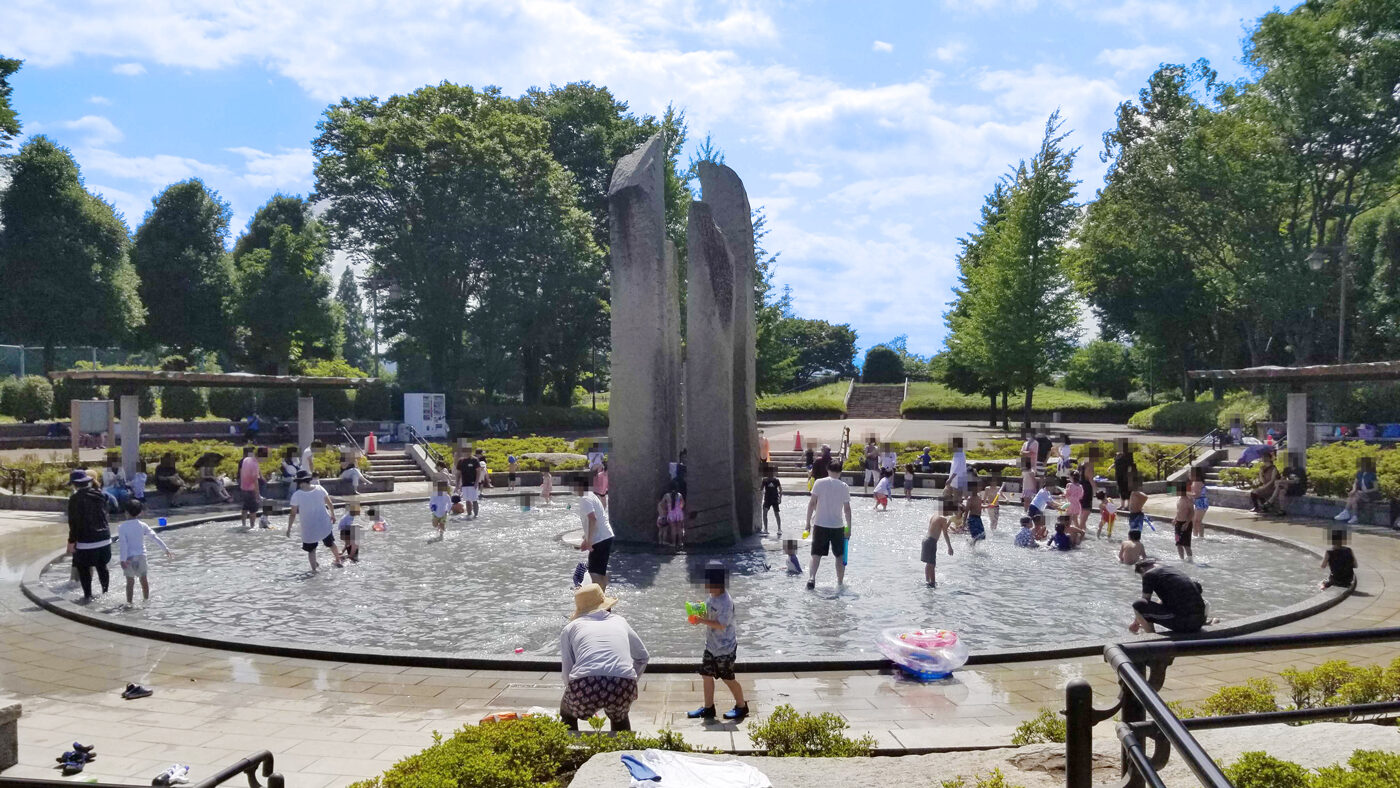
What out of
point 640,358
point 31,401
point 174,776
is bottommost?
point 174,776

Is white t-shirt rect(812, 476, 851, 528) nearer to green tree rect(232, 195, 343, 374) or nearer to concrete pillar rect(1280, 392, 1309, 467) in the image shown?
→ concrete pillar rect(1280, 392, 1309, 467)

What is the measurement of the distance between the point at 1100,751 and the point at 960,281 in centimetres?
6120

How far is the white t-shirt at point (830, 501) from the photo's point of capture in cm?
1360

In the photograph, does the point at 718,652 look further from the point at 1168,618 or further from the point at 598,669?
the point at 1168,618

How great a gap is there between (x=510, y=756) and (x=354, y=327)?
332 ft

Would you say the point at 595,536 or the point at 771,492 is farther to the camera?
the point at 771,492

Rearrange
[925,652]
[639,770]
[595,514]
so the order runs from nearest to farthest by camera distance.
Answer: [639,770] → [925,652] → [595,514]

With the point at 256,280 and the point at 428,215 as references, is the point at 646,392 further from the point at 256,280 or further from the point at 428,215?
the point at 256,280

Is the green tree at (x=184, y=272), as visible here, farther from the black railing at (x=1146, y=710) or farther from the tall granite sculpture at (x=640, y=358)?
the black railing at (x=1146, y=710)

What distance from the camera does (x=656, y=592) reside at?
13805 mm

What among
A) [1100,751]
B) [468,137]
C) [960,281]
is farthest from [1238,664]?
[960,281]

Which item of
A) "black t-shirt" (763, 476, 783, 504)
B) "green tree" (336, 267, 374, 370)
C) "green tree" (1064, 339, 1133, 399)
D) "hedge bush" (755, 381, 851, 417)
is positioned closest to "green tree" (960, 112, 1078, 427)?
"hedge bush" (755, 381, 851, 417)

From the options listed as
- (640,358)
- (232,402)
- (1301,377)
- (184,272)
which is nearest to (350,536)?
(640,358)

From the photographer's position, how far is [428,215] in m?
50.2
